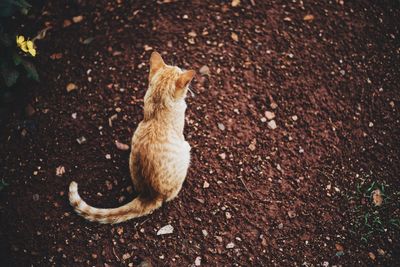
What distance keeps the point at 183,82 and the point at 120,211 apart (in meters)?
1.06

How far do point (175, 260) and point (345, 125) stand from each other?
1.95m

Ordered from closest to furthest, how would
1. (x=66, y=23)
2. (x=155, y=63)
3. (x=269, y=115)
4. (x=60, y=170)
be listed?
(x=155, y=63)
(x=60, y=170)
(x=269, y=115)
(x=66, y=23)

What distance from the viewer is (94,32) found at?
10.9 feet

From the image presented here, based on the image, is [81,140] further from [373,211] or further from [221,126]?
[373,211]

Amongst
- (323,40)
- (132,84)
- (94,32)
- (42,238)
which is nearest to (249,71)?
(323,40)

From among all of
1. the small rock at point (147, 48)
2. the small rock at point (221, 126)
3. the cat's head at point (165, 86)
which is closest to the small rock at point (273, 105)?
the small rock at point (221, 126)

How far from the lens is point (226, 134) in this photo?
2893 mm

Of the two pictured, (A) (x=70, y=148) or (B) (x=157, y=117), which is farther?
(A) (x=70, y=148)

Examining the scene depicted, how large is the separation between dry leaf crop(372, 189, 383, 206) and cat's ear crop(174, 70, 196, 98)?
1889 millimetres

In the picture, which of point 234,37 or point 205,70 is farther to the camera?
point 234,37

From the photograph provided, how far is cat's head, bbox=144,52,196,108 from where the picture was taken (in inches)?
86.7

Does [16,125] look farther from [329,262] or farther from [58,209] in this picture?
[329,262]

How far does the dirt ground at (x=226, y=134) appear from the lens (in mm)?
2541

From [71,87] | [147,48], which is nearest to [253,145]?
[147,48]
